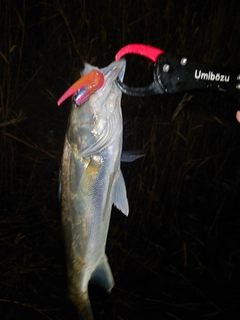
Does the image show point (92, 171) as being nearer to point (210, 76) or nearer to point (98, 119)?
point (98, 119)

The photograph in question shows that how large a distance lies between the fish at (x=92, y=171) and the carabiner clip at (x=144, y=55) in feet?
0.18

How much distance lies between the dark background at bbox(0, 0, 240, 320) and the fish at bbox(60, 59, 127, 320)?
1.26m

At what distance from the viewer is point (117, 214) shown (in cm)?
279

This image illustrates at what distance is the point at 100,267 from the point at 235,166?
1946 mm

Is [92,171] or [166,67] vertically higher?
[166,67]

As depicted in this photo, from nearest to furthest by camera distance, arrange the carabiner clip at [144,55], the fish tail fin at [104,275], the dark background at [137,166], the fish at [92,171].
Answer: the carabiner clip at [144,55], the fish at [92,171], the fish tail fin at [104,275], the dark background at [137,166]

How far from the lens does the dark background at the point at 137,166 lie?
8.15ft

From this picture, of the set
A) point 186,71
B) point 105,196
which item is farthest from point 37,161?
point 186,71

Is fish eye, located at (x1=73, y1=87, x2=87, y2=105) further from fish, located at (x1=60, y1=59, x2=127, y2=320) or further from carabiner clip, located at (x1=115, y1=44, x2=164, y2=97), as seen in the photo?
carabiner clip, located at (x1=115, y1=44, x2=164, y2=97)

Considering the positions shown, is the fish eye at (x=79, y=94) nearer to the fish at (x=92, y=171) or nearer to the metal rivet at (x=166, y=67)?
the fish at (x=92, y=171)

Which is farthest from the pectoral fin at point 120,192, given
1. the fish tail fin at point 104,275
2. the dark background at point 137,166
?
the dark background at point 137,166

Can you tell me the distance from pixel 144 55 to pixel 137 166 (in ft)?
5.29

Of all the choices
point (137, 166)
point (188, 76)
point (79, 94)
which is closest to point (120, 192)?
point (79, 94)

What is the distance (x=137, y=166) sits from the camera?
267cm
